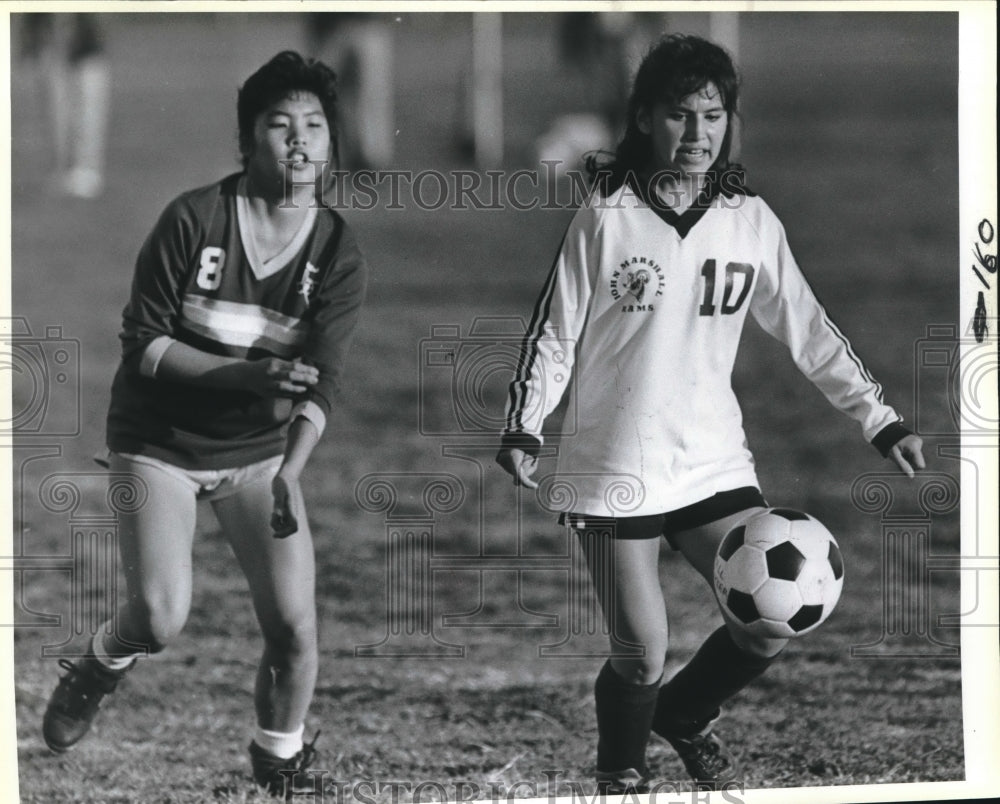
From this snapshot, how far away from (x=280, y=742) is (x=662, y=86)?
1882 mm

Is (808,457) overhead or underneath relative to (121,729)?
overhead

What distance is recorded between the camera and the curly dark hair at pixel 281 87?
3.63 metres

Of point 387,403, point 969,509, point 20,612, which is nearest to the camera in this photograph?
point 20,612

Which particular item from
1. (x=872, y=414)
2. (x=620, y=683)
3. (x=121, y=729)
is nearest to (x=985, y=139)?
(x=872, y=414)

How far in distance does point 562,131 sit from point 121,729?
187cm

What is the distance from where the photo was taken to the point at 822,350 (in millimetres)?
3814

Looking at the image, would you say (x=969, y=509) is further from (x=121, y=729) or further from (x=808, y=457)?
(x=121, y=729)

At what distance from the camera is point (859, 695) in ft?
13.2

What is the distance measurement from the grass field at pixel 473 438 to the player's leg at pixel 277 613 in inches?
3.0

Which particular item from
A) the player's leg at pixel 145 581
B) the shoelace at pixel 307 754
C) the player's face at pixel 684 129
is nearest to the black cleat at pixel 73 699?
the player's leg at pixel 145 581

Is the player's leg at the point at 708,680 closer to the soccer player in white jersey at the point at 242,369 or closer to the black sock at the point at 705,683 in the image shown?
the black sock at the point at 705,683

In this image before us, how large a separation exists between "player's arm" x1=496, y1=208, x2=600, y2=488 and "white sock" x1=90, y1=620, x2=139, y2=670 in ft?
3.47

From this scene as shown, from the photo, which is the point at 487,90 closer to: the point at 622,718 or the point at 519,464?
the point at 519,464

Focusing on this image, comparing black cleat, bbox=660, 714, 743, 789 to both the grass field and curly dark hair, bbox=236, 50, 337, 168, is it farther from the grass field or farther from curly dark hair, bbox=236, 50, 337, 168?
curly dark hair, bbox=236, 50, 337, 168
